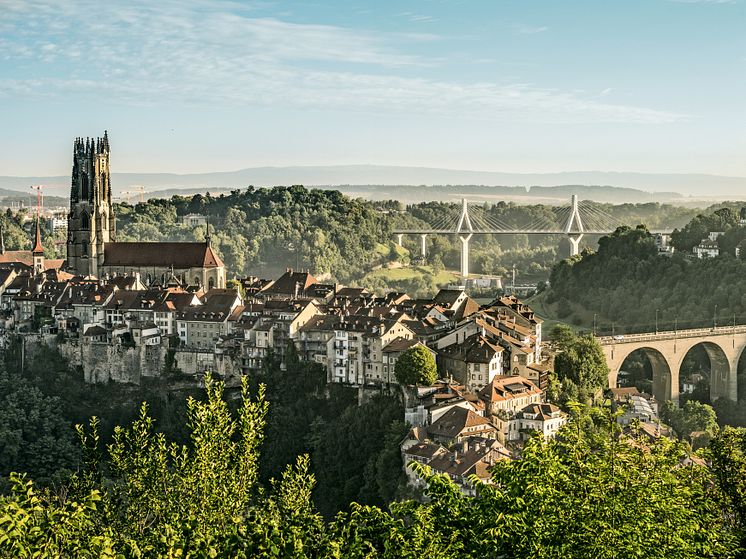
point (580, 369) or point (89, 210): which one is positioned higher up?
point (89, 210)

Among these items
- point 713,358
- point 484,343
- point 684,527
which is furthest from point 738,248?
point 684,527

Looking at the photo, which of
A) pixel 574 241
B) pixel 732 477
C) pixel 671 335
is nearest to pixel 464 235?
pixel 574 241

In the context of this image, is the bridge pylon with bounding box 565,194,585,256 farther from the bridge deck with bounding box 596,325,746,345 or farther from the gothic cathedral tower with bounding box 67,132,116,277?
the gothic cathedral tower with bounding box 67,132,116,277

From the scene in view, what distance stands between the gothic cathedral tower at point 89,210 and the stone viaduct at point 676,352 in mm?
28454

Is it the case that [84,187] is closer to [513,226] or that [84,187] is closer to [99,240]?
[99,240]

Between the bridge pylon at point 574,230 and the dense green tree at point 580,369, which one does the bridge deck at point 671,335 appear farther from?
the bridge pylon at point 574,230

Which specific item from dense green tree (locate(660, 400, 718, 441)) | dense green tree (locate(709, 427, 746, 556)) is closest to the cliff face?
dense green tree (locate(660, 400, 718, 441))

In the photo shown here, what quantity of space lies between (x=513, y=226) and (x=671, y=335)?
6194cm

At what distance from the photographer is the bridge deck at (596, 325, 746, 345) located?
44.6 meters

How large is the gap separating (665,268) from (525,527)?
52.5 m

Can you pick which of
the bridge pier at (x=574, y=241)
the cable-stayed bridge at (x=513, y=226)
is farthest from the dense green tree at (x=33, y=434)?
the bridge pier at (x=574, y=241)

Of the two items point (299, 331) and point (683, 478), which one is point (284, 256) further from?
point (683, 478)

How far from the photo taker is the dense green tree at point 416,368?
33469 mm

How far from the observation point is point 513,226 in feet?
358
